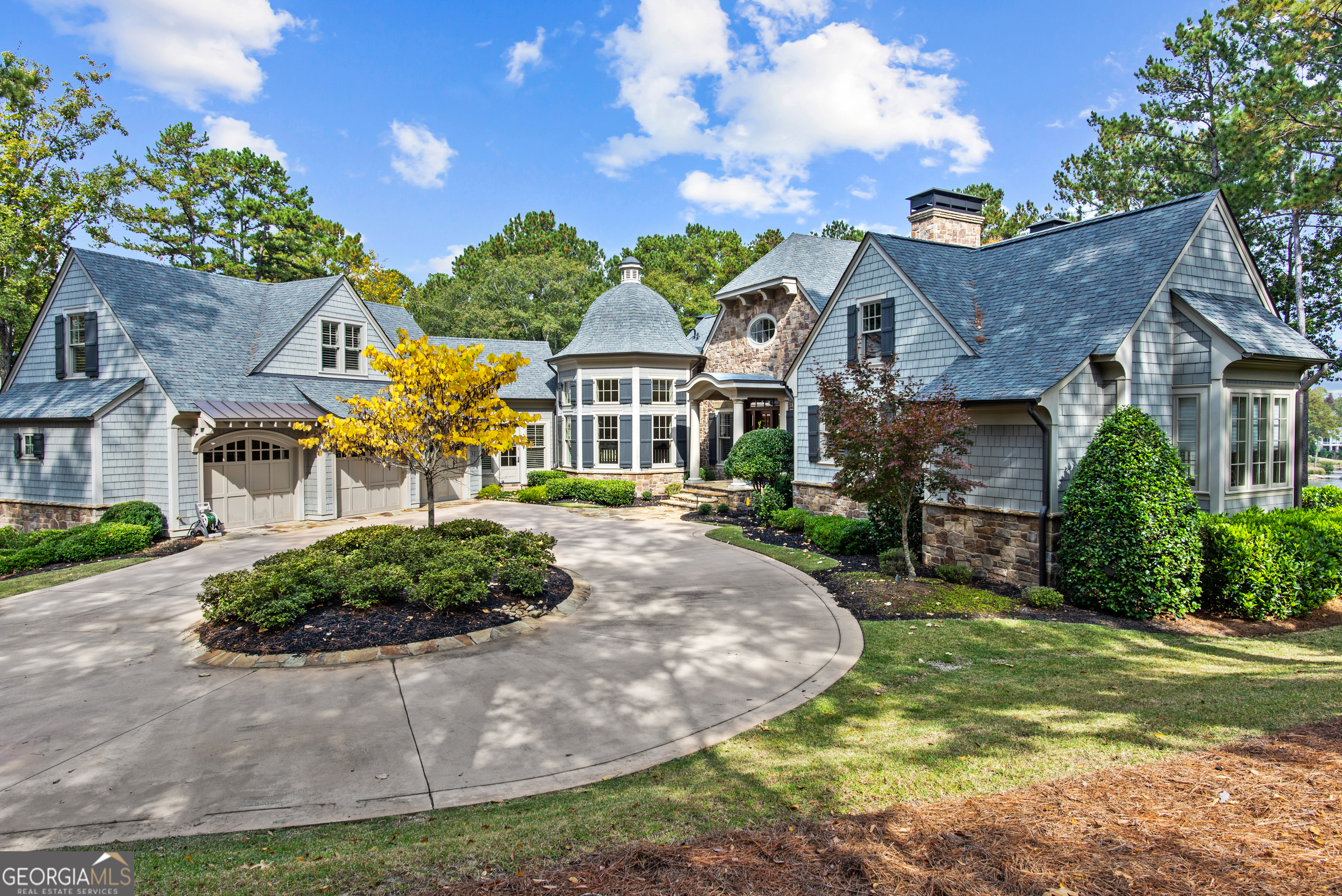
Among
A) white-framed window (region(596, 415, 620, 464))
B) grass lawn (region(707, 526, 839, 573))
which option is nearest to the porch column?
white-framed window (region(596, 415, 620, 464))

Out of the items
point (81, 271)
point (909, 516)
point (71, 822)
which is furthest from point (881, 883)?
point (81, 271)

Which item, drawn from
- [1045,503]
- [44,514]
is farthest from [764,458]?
[44,514]

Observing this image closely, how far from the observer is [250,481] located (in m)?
18.7

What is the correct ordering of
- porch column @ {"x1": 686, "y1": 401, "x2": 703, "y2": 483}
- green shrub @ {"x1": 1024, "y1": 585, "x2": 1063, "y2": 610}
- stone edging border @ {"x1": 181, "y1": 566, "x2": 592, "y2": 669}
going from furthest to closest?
porch column @ {"x1": 686, "y1": 401, "x2": 703, "y2": 483}, green shrub @ {"x1": 1024, "y1": 585, "x2": 1063, "y2": 610}, stone edging border @ {"x1": 181, "y1": 566, "x2": 592, "y2": 669}

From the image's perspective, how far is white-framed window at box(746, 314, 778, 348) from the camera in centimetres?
2333

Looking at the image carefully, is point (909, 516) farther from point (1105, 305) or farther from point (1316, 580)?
point (1316, 580)

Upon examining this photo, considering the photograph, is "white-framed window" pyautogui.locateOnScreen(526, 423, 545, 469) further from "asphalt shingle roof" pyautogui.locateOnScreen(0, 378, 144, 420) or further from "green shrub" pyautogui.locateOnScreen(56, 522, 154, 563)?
"green shrub" pyautogui.locateOnScreen(56, 522, 154, 563)

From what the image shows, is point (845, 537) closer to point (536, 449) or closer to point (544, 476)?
point (544, 476)

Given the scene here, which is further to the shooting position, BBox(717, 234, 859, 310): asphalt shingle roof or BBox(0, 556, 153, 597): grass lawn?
BBox(717, 234, 859, 310): asphalt shingle roof

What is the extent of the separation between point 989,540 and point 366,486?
17919mm

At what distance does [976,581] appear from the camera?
12.1 metres

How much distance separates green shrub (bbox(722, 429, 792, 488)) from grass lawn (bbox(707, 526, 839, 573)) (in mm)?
2832

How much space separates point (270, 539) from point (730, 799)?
1572cm

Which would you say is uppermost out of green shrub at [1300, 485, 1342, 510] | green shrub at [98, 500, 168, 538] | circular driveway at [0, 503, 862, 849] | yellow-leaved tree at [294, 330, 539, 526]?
yellow-leaved tree at [294, 330, 539, 526]
